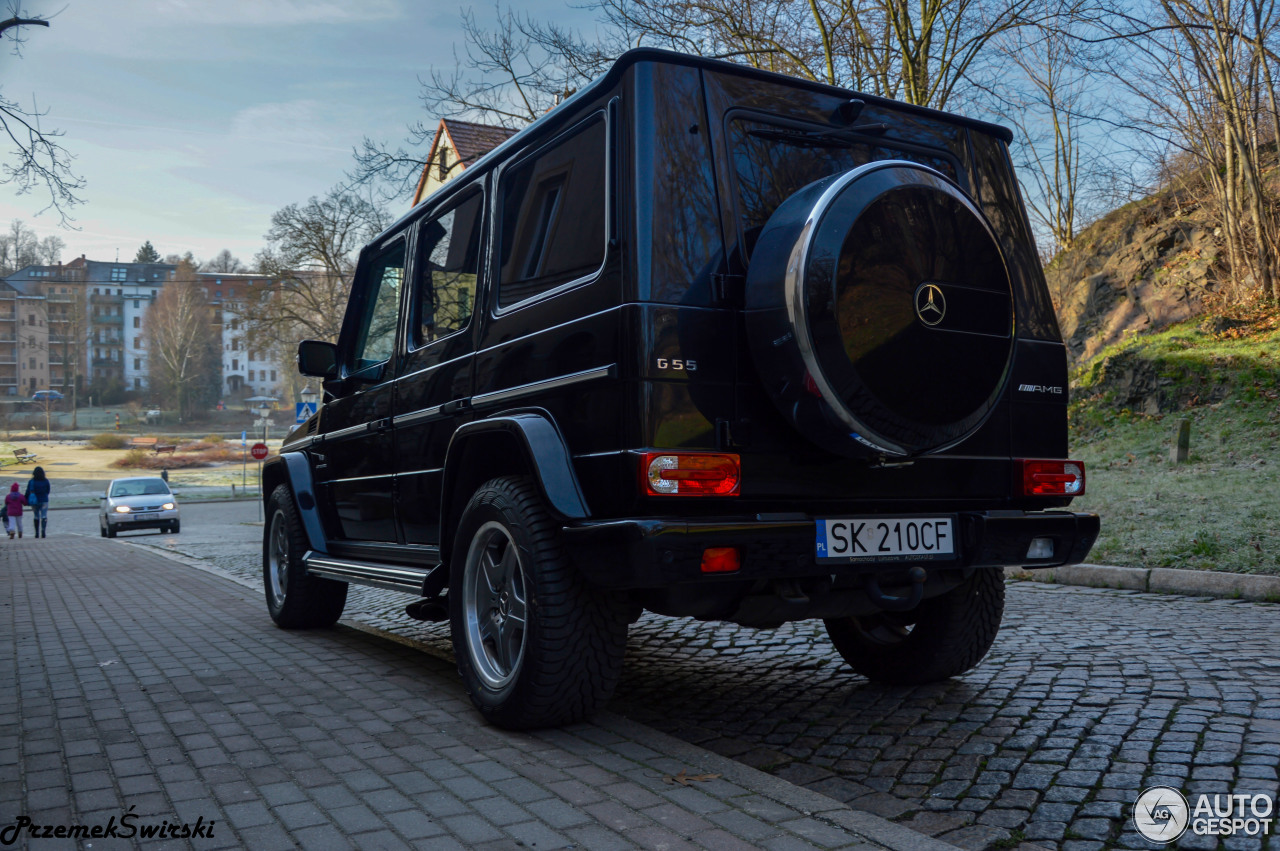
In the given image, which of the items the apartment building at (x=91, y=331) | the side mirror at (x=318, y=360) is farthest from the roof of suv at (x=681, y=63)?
the apartment building at (x=91, y=331)

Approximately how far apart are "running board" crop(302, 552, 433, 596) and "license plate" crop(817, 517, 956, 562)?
1.89 metres

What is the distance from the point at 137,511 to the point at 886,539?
26368 mm

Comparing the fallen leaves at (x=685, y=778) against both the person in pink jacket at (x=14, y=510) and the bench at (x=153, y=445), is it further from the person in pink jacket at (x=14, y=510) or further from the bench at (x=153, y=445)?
the bench at (x=153, y=445)

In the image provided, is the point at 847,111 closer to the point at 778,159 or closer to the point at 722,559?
the point at 778,159

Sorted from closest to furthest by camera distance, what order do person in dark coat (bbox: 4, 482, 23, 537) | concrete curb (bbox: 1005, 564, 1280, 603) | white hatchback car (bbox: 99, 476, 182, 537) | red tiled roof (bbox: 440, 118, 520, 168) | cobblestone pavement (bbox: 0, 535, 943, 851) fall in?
1. cobblestone pavement (bbox: 0, 535, 943, 851)
2. concrete curb (bbox: 1005, 564, 1280, 603)
3. red tiled roof (bbox: 440, 118, 520, 168)
4. person in dark coat (bbox: 4, 482, 23, 537)
5. white hatchback car (bbox: 99, 476, 182, 537)

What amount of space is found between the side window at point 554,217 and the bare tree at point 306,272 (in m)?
38.3

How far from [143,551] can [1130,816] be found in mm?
17529

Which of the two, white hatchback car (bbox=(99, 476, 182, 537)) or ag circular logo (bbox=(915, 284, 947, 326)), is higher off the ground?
ag circular logo (bbox=(915, 284, 947, 326))

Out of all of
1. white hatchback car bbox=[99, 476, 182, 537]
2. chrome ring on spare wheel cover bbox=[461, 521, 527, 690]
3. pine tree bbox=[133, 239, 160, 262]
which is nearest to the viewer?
chrome ring on spare wheel cover bbox=[461, 521, 527, 690]

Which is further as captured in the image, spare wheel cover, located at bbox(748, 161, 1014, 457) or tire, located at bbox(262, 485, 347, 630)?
tire, located at bbox(262, 485, 347, 630)

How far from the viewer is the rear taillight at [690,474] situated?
3.39m

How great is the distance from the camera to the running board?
187 inches

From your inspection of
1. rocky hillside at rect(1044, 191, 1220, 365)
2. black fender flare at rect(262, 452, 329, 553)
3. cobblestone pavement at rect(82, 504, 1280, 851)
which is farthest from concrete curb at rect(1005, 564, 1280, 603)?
rocky hillside at rect(1044, 191, 1220, 365)

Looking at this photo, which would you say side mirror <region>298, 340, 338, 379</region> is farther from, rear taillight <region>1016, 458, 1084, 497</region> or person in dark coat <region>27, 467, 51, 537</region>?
person in dark coat <region>27, 467, 51, 537</region>
